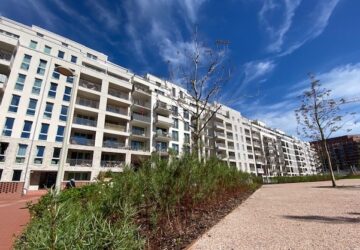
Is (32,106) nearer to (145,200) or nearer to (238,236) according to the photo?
(145,200)

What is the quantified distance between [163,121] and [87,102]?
1287 centimetres

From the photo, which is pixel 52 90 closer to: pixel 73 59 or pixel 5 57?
pixel 5 57

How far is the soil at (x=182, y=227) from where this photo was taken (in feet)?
15.8

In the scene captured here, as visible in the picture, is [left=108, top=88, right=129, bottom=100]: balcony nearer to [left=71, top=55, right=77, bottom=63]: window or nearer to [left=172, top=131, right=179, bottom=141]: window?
[left=71, top=55, right=77, bottom=63]: window

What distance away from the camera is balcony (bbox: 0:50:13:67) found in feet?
81.1

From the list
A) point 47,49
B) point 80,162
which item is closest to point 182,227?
point 80,162

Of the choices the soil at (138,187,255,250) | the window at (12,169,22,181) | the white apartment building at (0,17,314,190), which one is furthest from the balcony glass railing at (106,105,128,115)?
the soil at (138,187,255,250)

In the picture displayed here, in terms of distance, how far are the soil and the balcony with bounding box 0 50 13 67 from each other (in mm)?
29268

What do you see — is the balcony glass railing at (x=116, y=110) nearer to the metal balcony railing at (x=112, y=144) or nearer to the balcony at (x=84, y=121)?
the balcony at (x=84, y=121)

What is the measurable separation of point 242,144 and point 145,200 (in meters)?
59.0

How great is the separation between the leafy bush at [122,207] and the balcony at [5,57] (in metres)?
25.5

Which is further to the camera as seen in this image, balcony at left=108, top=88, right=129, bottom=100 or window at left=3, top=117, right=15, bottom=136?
balcony at left=108, top=88, right=129, bottom=100

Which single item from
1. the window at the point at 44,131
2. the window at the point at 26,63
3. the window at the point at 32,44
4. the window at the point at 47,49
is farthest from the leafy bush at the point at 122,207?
the window at the point at 32,44

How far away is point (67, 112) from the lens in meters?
17.2
